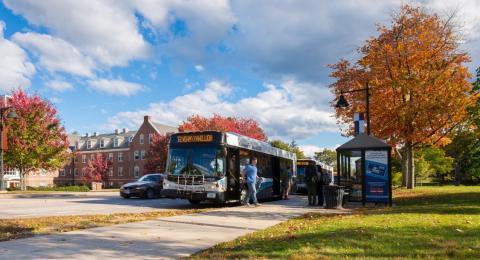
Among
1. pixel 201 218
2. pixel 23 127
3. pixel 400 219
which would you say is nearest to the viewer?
pixel 400 219

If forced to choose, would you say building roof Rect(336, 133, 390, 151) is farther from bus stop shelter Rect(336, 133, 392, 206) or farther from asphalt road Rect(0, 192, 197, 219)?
asphalt road Rect(0, 192, 197, 219)

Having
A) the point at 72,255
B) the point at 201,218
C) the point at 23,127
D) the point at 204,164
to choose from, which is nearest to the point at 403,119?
the point at 204,164

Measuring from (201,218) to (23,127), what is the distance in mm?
35062

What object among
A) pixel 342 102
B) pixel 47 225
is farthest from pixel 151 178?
pixel 47 225

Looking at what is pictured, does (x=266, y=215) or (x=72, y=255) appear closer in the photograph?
(x=72, y=255)

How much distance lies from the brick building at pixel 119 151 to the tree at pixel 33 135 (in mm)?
35582

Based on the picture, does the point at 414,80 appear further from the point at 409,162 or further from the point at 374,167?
the point at 374,167

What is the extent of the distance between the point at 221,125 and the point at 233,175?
38810 millimetres

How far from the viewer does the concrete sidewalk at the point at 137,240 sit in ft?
25.2

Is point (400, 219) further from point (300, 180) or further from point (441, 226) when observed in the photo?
point (300, 180)

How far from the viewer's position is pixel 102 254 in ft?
25.1

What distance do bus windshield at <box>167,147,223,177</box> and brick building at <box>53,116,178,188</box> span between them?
63307mm

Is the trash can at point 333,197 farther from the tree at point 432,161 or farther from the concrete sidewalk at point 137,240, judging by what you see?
the tree at point 432,161

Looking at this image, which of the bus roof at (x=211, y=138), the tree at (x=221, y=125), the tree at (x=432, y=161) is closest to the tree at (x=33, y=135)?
the tree at (x=221, y=125)
